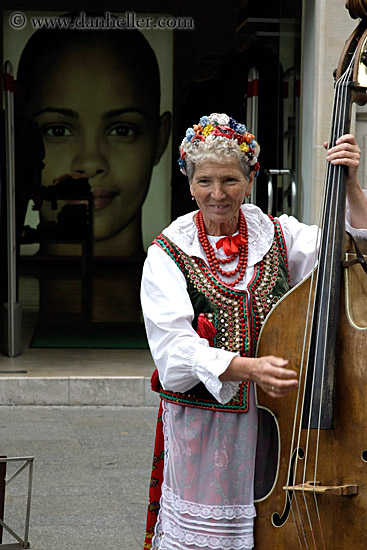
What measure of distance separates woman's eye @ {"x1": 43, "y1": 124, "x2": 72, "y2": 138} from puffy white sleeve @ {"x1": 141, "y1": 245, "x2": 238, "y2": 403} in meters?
6.98

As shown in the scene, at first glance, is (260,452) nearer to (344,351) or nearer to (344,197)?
(344,351)

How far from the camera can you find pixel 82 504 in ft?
15.4

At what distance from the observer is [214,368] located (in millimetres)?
2332

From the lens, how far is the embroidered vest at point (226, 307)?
2520 mm

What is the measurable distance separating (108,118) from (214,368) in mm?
7353

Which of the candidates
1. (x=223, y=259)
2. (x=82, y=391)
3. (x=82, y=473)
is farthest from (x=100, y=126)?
(x=223, y=259)

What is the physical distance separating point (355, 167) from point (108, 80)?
278 inches

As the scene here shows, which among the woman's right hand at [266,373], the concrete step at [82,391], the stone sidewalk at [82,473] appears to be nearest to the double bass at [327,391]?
the woman's right hand at [266,373]

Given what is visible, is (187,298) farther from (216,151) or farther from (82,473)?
(82,473)

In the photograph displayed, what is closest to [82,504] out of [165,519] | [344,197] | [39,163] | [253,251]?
[165,519]

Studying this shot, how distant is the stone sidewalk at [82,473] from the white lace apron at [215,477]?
171 centimetres

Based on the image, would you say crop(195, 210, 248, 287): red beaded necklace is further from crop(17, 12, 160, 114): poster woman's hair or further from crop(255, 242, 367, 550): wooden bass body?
crop(17, 12, 160, 114): poster woman's hair

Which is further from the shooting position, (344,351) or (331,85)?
(331,85)

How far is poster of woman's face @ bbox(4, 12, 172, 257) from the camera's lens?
350 inches
